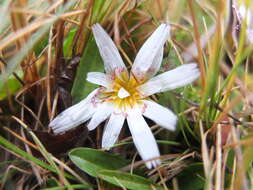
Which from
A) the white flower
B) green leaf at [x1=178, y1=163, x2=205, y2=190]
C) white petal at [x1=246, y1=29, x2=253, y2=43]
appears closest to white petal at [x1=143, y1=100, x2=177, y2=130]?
the white flower

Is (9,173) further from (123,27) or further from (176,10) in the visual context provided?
(176,10)

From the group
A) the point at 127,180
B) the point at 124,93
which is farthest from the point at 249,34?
the point at 127,180

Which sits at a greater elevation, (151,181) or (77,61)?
(77,61)

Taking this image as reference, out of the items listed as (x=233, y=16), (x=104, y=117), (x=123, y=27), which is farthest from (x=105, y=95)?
(x=233, y=16)

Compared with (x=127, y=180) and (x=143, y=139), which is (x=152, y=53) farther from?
(x=127, y=180)

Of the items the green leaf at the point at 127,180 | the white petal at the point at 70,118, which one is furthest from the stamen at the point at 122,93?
the green leaf at the point at 127,180

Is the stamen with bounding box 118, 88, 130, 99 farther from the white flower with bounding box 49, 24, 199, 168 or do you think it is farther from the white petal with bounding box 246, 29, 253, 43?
the white petal with bounding box 246, 29, 253, 43

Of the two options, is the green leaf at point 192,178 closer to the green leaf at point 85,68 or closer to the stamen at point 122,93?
the stamen at point 122,93
